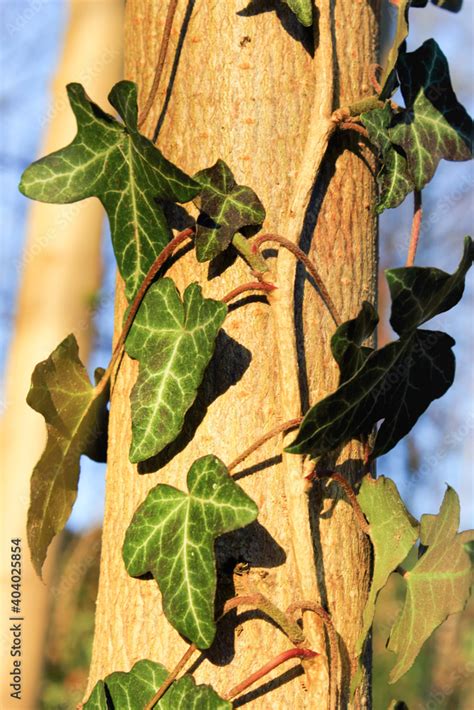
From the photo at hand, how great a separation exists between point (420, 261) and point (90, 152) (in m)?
5.39

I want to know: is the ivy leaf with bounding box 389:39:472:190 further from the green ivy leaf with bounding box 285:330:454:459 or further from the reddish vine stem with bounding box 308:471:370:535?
the reddish vine stem with bounding box 308:471:370:535

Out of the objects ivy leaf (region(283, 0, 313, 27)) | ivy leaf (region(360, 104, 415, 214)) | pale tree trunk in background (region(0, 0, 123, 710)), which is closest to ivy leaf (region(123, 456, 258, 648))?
ivy leaf (region(360, 104, 415, 214))

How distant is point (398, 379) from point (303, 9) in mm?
389

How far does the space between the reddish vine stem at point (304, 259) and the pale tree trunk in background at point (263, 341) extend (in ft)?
0.05

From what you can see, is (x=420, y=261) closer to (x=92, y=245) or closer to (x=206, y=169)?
(x=92, y=245)

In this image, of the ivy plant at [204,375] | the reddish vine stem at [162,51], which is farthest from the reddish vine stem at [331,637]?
the reddish vine stem at [162,51]

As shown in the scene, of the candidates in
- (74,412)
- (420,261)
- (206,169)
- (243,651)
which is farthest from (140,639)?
(420,261)

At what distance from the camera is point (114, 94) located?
741 millimetres

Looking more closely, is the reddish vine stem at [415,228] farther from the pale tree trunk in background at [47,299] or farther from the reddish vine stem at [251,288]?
the pale tree trunk in background at [47,299]

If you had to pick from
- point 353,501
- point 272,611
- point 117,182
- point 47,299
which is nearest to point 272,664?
point 272,611

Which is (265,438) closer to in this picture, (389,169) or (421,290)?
(421,290)

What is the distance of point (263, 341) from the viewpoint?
0.76 metres

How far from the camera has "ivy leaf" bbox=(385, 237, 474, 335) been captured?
0.66m

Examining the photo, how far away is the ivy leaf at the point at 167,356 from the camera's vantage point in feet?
2.39
